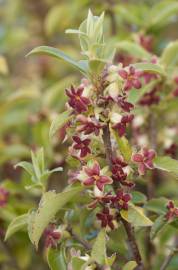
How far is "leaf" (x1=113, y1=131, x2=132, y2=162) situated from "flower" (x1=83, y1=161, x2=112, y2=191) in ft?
0.21

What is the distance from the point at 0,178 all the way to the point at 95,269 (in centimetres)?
141

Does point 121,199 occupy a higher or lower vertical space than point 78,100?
lower

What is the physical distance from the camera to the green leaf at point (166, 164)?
1187 mm

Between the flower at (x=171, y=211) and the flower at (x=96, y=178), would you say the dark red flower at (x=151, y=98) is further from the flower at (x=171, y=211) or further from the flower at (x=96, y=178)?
the flower at (x=96, y=178)

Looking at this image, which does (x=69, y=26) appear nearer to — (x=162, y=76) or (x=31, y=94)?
(x=31, y=94)

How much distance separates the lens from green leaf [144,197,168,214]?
1367 millimetres

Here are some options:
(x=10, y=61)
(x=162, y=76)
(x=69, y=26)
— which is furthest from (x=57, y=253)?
(x=10, y=61)

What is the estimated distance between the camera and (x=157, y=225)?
1.31 metres

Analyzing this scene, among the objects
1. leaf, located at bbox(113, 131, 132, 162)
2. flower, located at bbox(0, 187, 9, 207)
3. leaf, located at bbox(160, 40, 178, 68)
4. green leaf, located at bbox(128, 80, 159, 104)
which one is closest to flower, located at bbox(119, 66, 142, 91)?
leaf, located at bbox(113, 131, 132, 162)

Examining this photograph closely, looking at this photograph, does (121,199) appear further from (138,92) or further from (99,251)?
(138,92)

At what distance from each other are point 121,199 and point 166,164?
0.13 metres

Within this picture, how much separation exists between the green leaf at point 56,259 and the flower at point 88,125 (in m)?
0.33

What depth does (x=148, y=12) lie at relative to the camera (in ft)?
7.20

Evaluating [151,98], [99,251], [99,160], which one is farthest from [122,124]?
[151,98]
